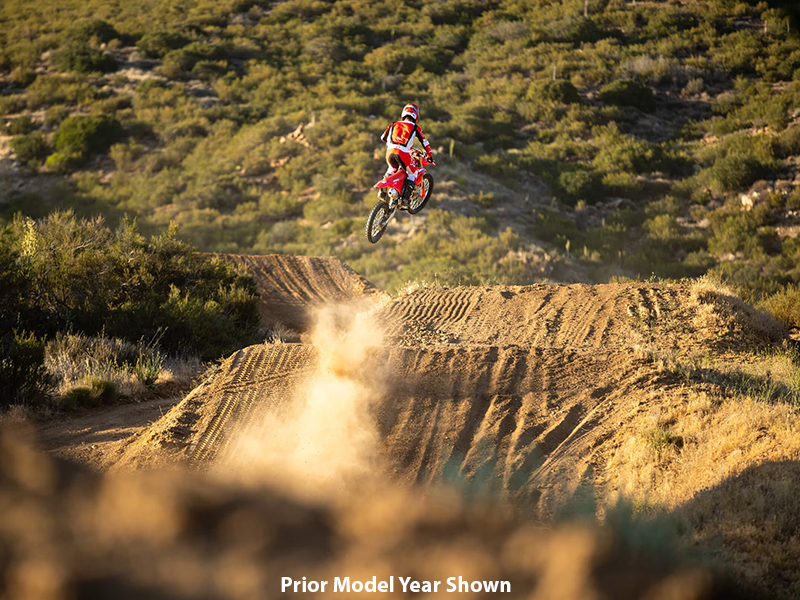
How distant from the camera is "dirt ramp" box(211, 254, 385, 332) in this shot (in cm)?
1888

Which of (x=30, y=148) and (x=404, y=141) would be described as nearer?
(x=404, y=141)

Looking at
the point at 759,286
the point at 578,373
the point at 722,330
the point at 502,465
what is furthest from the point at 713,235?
the point at 502,465

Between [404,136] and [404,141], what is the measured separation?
0.08 metres

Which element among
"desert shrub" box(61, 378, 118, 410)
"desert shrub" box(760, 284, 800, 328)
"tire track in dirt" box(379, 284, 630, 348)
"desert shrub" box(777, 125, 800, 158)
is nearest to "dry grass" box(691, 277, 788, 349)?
"desert shrub" box(760, 284, 800, 328)

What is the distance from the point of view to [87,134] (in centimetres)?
3703

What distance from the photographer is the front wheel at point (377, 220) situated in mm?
11555

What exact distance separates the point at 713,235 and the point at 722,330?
687 inches

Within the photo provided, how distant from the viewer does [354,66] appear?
43.8 m

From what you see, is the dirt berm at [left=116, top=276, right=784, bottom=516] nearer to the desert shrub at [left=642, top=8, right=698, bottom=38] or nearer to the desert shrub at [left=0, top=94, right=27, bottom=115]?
the desert shrub at [left=0, top=94, right=27, bottom=115]

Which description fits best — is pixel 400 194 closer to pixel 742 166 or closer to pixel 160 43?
pixel 742 166

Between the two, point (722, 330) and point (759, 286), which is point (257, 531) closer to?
point (722, 330)

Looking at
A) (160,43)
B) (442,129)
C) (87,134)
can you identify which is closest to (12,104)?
(87,134)

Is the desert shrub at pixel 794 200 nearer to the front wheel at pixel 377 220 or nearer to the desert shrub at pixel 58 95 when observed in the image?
the front wheel at pixel 377 220

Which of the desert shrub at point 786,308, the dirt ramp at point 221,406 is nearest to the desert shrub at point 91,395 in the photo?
the dirt ramp at point 221,406
